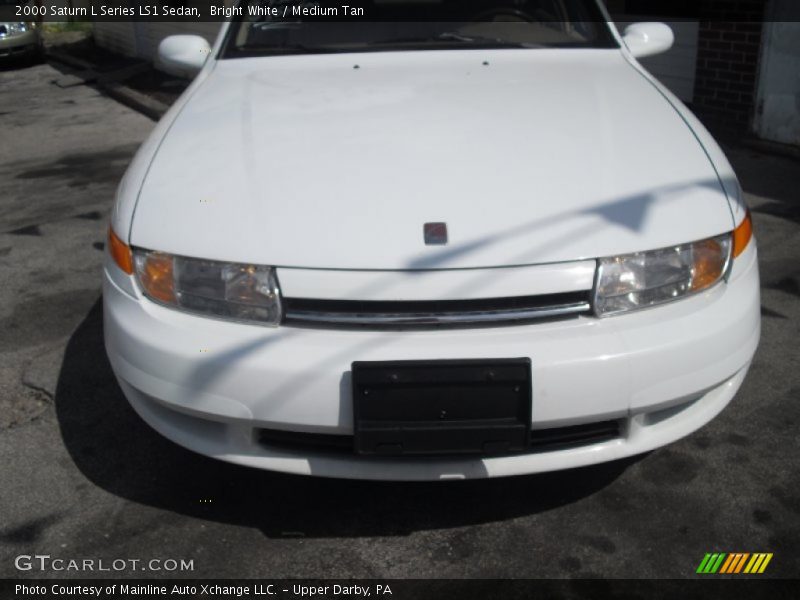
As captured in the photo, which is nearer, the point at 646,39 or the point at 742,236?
the point at 742,236

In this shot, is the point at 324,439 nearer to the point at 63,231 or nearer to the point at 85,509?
the point at 85,509

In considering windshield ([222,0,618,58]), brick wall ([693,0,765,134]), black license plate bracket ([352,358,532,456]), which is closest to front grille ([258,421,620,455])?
black license plate bracket ([352,358,532,456])

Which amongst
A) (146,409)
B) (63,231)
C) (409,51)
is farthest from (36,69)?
(146,409)

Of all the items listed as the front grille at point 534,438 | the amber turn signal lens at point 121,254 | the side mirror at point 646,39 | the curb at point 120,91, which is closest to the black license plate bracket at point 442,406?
the front grille at point 534,438

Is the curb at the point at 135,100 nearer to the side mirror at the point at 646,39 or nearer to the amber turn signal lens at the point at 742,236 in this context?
the side mirror at the point at 646,39

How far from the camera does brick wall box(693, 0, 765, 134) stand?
22.2 ft

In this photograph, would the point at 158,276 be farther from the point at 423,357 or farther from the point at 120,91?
the point at 120,91

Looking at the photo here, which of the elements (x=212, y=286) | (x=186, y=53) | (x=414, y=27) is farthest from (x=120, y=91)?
(x=212, y=286)

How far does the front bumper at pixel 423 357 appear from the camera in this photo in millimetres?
2238

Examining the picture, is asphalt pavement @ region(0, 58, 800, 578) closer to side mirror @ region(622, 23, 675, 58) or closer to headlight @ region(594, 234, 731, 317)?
headlight @ region(594, 234, 731, 317)

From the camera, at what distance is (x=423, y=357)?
7.30ft

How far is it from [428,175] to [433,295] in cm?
45

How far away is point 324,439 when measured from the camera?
7.84ft

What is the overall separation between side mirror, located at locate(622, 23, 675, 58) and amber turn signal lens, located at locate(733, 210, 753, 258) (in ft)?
4.67
